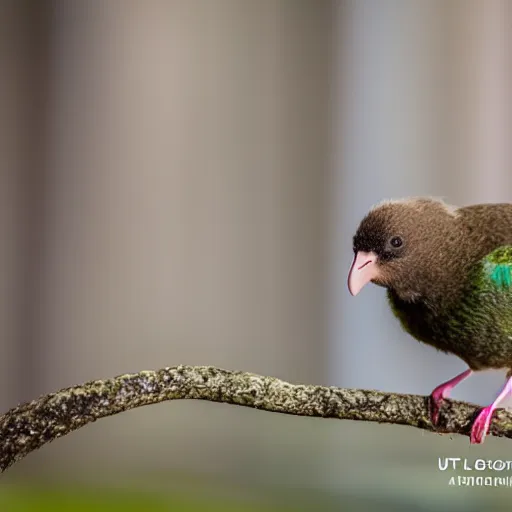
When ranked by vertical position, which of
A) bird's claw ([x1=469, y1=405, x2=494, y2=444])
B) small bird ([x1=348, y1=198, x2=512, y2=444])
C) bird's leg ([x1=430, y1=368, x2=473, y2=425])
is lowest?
bird's claw ([x1=469, y1=405, x2=494, y2=444])

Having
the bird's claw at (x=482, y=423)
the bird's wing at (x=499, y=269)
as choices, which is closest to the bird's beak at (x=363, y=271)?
the bird's wing at (x=499, y=269)

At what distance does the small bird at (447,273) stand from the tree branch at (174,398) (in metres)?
0.17

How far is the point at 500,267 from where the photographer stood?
1377 millimetres

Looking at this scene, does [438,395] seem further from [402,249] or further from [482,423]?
[402,249]

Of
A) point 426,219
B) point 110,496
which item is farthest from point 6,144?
point 426,219

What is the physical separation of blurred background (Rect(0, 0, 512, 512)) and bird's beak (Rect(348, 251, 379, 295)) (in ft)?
0.79

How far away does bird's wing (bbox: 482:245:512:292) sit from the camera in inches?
53.8

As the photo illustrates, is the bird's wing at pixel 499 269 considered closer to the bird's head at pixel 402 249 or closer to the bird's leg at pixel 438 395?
the bird's head at pixel 402 249

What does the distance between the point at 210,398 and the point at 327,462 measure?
520 millimetres

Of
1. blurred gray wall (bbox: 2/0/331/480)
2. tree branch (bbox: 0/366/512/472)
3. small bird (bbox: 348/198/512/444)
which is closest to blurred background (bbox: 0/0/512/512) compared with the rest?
blurred gray wall (bbox: 2/0/331/480)

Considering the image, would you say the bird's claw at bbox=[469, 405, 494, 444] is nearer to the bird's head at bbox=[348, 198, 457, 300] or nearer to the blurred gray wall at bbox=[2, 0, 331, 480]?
the bird's head at bbox=[348, 198, 457, 300]

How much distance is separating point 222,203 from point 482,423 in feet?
2.53

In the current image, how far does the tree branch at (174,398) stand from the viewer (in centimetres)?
131

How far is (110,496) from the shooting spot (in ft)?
5.71
